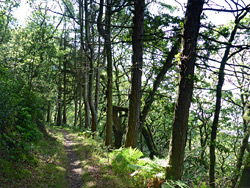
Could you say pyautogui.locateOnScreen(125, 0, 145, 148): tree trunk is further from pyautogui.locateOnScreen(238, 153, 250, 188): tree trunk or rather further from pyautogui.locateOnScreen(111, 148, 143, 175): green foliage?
pyautogui.locateOnScreen(238, 153, 250, 188): tree trunk

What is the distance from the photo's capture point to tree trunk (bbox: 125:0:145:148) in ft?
27.6

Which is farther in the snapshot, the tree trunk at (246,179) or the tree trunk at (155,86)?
the tree trunk at (155,86)

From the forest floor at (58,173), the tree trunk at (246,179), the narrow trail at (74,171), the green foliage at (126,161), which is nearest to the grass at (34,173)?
the forest floor at (58,173)

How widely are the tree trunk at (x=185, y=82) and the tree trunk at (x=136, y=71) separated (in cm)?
312

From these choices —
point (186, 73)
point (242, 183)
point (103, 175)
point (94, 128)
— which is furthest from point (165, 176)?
point (94, 128)

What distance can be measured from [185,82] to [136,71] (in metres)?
3.54

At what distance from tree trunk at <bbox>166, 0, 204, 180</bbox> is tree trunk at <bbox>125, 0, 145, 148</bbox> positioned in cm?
312

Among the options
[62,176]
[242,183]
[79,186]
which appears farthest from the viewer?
[62,176]

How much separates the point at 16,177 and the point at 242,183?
20.3ft

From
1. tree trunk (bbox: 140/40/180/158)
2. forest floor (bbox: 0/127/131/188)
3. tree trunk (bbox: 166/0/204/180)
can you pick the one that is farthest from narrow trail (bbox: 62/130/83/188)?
tree trunk (bbox: 140/40/180/158)

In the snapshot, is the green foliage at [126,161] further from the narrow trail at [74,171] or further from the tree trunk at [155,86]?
the tree trunk at [155,86]

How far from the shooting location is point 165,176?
18.8 feet

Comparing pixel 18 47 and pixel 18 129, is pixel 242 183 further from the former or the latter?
pixel 18 47

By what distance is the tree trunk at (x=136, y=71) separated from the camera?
8.40 metres
